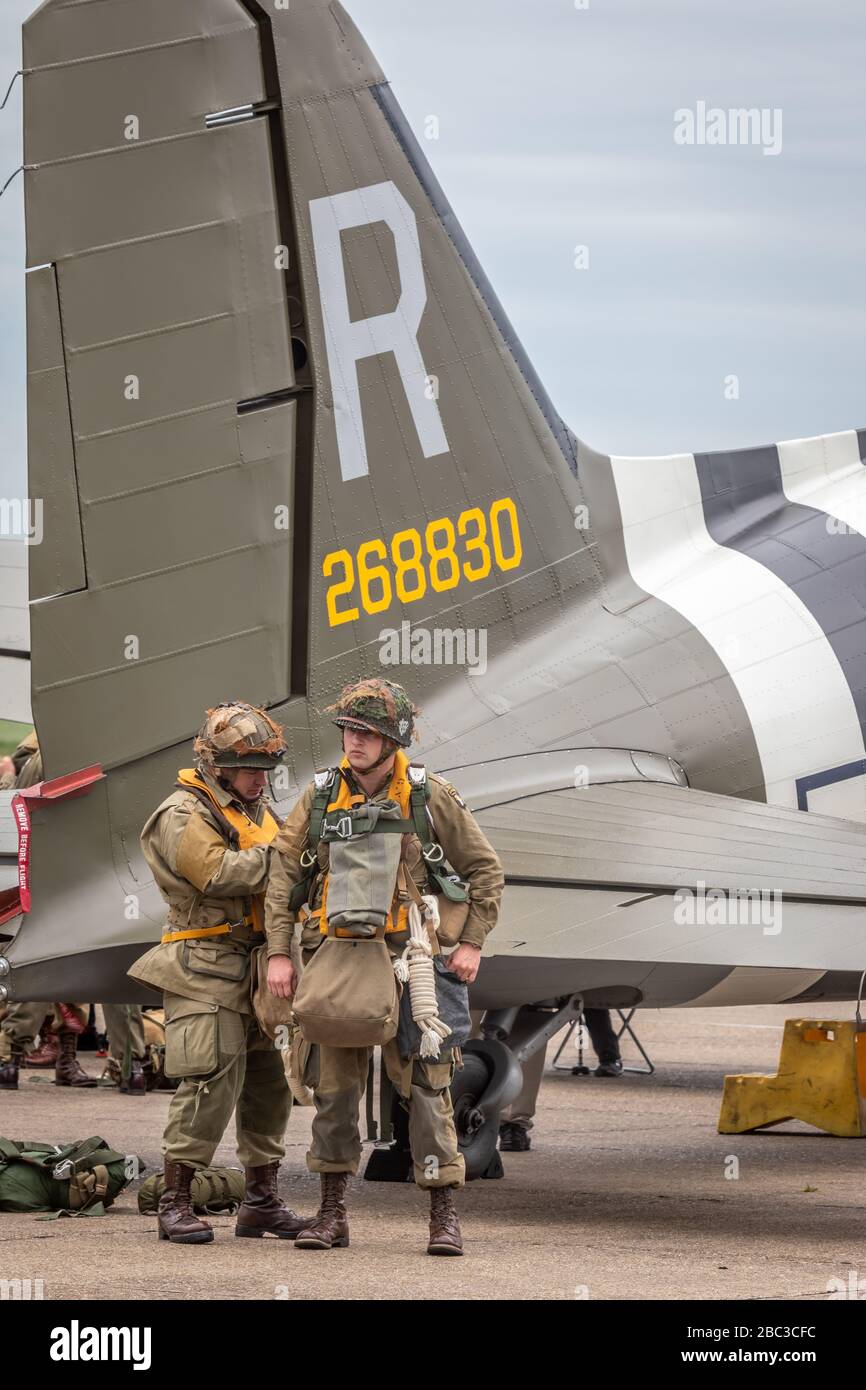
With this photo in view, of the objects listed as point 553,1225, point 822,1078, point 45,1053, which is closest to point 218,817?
point 553,1225

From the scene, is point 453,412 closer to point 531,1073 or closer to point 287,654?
point 287,654

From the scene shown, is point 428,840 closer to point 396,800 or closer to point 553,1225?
point 396,800

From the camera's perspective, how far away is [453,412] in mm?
8562

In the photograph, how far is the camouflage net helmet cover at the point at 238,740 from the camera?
679cm

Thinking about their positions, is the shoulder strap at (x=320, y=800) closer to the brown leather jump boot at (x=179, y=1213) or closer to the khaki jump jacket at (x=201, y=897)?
the khaki jump jacket at (x=201, y=897)

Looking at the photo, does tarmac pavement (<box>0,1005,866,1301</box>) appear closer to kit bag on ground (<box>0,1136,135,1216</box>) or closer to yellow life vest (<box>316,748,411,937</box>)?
kit bag on ground (<box>0,1136,135,1216</box>)

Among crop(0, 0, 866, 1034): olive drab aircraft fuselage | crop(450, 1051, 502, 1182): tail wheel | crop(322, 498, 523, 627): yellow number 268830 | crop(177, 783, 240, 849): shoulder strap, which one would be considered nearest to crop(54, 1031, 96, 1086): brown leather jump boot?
crop(0, 0, 866, 1034): olive drab aircraft fuselage

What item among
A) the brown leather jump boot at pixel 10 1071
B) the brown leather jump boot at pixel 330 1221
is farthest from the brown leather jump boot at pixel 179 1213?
the brown leather jump boot at pixel 10 1071

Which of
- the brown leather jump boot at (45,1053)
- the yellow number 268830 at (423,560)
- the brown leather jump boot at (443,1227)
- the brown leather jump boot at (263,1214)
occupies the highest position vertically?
the yellow number 268830 at (423,560)

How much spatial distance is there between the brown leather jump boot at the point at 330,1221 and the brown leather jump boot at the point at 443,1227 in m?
0.34

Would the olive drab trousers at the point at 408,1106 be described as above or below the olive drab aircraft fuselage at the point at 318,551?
below

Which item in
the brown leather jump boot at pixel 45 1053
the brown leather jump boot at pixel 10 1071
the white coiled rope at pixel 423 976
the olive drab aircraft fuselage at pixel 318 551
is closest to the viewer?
the white coiled rope at pixel 423 976

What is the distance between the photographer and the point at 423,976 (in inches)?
251

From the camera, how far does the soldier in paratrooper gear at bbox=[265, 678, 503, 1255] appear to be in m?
6.41
